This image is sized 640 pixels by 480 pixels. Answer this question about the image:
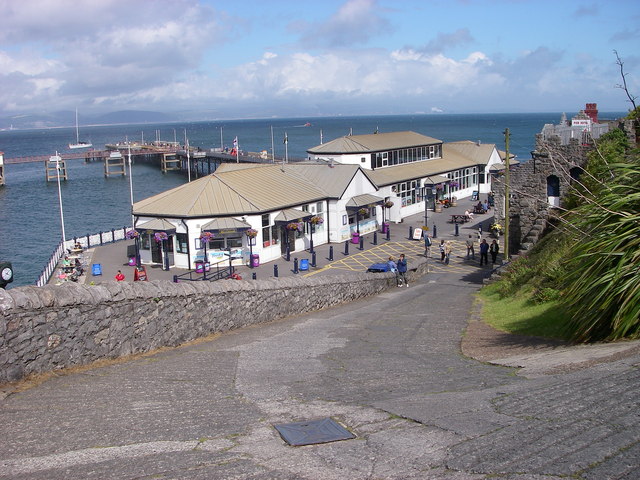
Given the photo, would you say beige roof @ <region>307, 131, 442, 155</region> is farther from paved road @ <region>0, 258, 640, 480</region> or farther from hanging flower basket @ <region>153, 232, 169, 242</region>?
paved road @ <region>0, 258, 640, 480</region>

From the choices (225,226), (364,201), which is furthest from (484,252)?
(225,226)

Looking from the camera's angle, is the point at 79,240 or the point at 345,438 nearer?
the point at 345,438

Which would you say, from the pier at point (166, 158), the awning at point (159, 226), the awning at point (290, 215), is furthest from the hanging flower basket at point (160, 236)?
Result: the pier at point (166, 158)

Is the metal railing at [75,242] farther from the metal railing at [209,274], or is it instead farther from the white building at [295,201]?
the metal railing at [209,274]

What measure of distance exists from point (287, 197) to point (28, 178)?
281 feet

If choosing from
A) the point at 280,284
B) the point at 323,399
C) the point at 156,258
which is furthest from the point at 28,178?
the point at 323,399

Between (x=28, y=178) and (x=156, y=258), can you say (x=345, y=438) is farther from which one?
(x=28, y=178)

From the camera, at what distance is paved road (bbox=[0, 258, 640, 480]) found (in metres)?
5.91

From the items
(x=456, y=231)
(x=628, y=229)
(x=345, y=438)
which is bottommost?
(x=456, y=231)

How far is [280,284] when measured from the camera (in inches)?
670

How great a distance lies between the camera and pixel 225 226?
109 ft

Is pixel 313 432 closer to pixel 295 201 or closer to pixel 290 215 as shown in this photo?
pixel 290 215

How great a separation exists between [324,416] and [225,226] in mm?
26115

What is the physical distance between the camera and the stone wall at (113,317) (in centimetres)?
927
